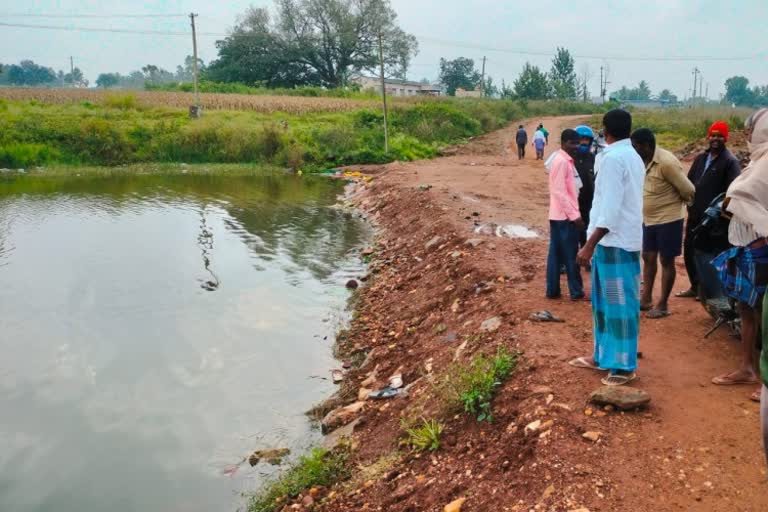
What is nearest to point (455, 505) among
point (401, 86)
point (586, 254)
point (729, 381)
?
point (586, 254)

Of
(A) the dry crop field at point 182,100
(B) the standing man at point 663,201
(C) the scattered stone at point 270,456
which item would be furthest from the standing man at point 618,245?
(A) the dry crop field at point 182,100

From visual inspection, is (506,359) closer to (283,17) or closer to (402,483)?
(402,483)

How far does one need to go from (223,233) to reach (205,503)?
990 centimetres

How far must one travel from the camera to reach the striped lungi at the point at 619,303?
4004 mm

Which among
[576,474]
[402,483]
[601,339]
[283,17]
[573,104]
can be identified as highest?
[283,17]

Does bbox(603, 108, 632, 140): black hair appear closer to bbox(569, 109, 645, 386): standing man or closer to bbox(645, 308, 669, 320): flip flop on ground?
bbox(569, 109, 645, 386): standing man

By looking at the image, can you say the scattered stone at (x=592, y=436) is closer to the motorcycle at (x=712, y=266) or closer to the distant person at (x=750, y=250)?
the distant person at (x=750, y=250)

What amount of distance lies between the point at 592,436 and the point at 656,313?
2276 millimetres

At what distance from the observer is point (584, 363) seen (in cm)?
440

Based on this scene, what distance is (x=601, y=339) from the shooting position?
4.15m

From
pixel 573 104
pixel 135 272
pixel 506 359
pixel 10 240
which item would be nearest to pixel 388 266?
pixel 135 272

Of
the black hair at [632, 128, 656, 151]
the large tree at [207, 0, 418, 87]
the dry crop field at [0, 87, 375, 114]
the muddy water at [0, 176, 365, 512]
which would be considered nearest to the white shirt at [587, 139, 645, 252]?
the black hair at [632, 128, 656, 151]

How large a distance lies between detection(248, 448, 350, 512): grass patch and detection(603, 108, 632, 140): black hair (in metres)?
3.03

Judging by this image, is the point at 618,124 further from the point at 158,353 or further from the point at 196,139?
the point at 196,139
